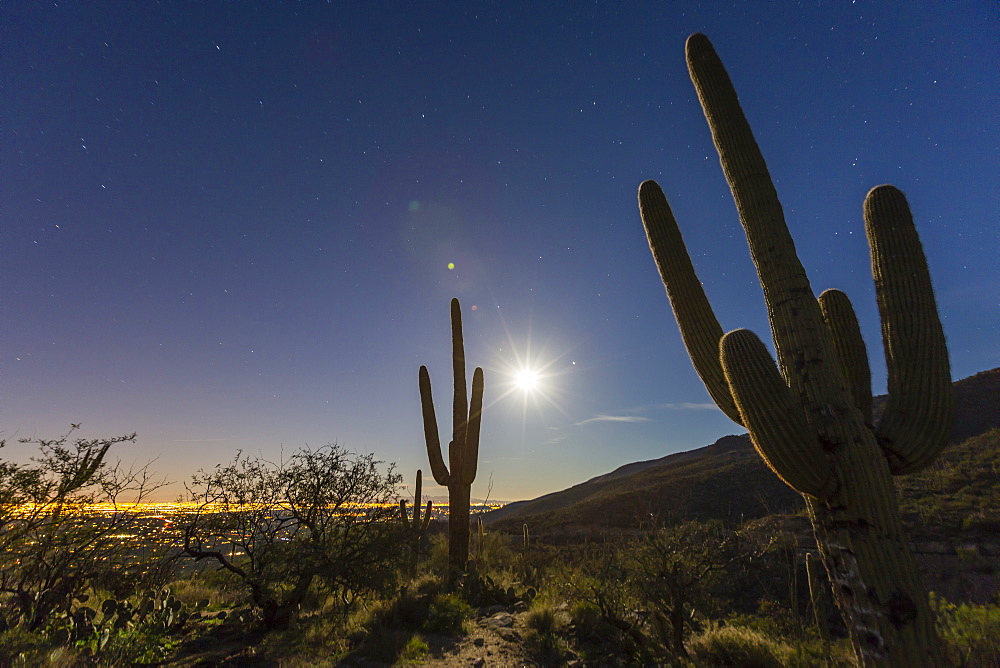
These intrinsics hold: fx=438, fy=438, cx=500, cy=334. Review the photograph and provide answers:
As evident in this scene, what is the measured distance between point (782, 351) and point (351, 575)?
7.40 meters

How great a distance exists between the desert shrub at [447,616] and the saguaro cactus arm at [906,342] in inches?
275

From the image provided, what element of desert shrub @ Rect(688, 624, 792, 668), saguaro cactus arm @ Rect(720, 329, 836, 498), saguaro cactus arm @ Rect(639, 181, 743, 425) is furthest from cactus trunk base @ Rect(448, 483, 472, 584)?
saguaro cactus arm @ Rect(720, 329, 836, 498)

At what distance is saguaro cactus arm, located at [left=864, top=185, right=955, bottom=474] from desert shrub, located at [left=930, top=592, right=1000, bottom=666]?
278 cm

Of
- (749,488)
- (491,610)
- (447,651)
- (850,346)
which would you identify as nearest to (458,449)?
(491,610)

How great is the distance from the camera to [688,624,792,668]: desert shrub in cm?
545

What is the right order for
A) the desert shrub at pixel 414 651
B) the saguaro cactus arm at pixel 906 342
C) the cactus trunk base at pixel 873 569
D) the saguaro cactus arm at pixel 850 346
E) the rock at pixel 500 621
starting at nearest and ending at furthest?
the cactus trunk base at pixel 873 569
the saguaro cactus arm at pixel 906 342
the saguaro cactus arm at pixel 850 346
the desert shrub at pixel 414 651
the rock at pixel 500 621

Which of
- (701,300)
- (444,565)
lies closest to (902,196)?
(701,300)

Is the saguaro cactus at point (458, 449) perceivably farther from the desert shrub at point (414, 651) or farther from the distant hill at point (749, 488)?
the distant hill at point (749, 488)

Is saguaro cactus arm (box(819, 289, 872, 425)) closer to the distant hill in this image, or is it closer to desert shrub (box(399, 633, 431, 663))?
desert shrub (box(399, 633, 431, 663))

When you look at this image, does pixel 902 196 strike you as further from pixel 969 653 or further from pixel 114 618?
pixel 114 618

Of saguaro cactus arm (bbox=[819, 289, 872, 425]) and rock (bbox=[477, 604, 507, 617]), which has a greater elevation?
saguaro cactus arm (bbox=[819, 289, 872, 425])

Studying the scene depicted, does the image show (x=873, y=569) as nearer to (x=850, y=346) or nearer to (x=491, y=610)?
(x=850, y=346)

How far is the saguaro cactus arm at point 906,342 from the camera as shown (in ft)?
11.9

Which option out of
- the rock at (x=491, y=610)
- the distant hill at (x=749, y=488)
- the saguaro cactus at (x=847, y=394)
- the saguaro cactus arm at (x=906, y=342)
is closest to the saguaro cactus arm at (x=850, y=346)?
the saguaro cactus at (x=847, y=394)
